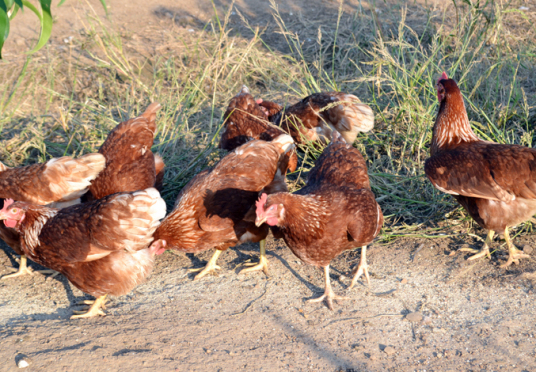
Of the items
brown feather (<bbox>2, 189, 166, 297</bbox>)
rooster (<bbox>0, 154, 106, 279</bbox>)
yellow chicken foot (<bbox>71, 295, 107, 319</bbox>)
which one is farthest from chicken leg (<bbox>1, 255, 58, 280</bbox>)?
yellow chicken foot (<bbox>71, 295, 107, 319</bbox>)

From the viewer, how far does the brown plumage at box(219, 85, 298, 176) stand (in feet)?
14.1

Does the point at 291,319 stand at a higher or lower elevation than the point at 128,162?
lower

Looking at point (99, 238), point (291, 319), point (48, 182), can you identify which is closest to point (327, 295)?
point (291, 319)

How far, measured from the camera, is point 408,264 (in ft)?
11.2

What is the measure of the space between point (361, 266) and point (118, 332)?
1661 millimetres

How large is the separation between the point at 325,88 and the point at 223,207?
9.92 feet

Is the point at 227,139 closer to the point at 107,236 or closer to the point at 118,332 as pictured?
the point at 107,236

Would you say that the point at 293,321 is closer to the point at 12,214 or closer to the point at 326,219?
the point at 326,219

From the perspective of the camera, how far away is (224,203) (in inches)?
127

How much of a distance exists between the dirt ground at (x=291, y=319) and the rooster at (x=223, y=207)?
0.34 metres

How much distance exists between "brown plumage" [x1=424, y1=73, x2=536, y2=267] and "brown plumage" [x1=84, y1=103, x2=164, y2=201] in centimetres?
215

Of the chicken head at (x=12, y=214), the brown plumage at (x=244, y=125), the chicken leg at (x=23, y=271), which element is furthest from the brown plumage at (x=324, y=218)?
the chicken leg at (x=23, y=271)

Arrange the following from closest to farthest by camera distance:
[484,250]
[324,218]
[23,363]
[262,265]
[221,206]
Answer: [23,363] < [324,218] < [221,206] < [484,250] < [262,265]

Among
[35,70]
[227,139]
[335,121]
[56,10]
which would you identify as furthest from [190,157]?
[56,10]
